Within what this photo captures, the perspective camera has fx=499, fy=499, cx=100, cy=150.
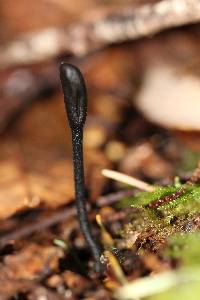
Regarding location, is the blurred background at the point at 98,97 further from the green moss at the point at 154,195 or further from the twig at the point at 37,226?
the green moss at the point at 154,195

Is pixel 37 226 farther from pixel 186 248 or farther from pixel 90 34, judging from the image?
pixel 90 34

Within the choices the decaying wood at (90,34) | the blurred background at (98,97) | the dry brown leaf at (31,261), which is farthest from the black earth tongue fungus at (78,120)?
the decaying wood at (90,34)

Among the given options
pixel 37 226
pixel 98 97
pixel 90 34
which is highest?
pixel 90 34

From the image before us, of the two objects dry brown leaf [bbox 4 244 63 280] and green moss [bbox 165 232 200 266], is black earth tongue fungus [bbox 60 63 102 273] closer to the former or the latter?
dry brown leaf [bbox 4 244 63 280]

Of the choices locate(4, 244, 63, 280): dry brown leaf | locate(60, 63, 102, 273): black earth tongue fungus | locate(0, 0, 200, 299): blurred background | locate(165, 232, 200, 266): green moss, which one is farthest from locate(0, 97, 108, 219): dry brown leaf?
locate(165, 232, 200, 266): green moss

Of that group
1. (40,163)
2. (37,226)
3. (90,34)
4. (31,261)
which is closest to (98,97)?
(90,34)

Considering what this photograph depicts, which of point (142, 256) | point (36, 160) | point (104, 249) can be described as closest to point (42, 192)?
point (36, 160)
